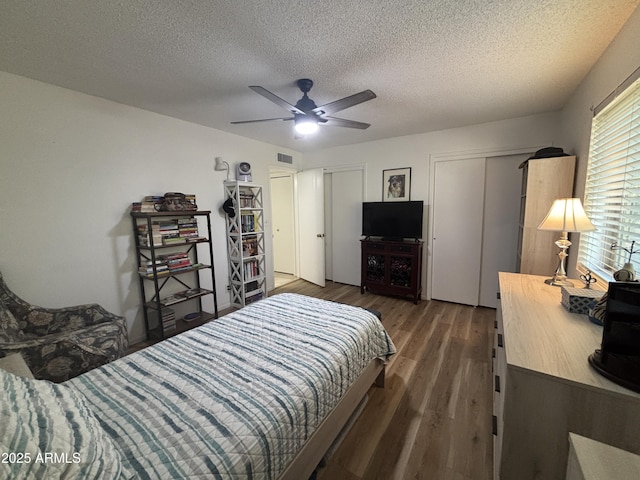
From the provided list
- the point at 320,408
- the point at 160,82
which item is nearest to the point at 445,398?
the point at 320,408

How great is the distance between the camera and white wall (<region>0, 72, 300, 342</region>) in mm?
2010

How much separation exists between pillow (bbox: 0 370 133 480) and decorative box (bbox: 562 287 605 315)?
212 centimetres

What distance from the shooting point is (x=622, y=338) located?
0.89 metres

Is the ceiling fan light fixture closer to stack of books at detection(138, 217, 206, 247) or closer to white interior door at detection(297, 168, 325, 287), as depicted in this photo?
stack of books at detection(138, 217, 206, 247)

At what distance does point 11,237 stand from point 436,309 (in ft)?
14.5

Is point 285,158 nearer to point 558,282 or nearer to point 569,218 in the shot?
point 569,218

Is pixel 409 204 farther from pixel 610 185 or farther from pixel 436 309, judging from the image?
pixel 610 185

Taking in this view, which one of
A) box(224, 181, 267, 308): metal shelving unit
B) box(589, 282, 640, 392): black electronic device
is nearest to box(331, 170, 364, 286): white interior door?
box(224, 181, 267, 308): metal shelving unit

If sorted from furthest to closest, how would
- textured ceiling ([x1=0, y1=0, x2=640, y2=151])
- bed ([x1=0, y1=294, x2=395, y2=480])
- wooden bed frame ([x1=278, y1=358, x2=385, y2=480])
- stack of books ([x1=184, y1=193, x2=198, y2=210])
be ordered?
1. stack of books ([x1=184, y1=193, x2=198, y2=210])
2. textured ceiling ([x1=0, y1=0, x2=640, y2=151])
3. wooden bed frame ([x1=278, y1=358, x2=385, y2=480])
4. bed ([x1=0, y1=294, x2=395, y2=480])

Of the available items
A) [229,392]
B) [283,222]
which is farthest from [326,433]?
[283,222]

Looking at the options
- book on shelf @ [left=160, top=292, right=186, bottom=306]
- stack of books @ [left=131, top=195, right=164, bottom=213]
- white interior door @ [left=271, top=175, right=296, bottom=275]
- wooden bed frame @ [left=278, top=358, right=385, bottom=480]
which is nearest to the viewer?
wooden bed frame @ [left=278, top=358, right=385, bottom=480]

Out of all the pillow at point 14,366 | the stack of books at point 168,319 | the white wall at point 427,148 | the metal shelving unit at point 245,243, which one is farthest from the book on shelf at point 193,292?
the white wall at point 427,148

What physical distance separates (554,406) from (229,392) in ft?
4.19

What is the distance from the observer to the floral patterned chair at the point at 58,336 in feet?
5.10
